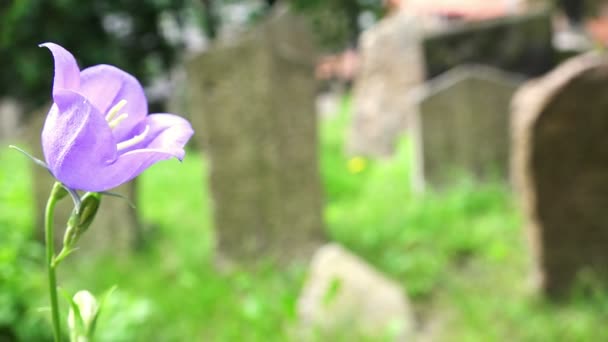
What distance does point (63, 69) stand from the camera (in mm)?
582

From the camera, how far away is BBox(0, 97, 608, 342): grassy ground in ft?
7.63

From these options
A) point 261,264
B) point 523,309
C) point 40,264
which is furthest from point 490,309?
point 40,264

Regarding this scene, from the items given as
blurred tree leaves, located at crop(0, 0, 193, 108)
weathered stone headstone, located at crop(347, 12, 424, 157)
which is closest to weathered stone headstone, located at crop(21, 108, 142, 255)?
weathered stone headstone, located at crop(347, 12, 424, 157)

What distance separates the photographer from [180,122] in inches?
26.2

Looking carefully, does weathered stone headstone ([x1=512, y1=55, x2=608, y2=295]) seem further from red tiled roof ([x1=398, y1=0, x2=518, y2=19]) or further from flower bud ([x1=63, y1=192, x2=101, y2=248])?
red tiled roof ([x1=398, y1=0, x2=518, y2=19])

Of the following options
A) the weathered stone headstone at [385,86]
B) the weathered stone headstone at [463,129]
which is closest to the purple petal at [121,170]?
the weathered stone headstone at [463,129]

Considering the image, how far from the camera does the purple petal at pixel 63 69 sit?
0.57 metres

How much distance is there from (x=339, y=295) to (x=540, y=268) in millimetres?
1034

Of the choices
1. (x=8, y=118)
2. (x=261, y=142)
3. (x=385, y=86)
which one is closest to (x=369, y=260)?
(x=261, y=142)

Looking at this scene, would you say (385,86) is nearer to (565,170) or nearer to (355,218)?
(355,218)

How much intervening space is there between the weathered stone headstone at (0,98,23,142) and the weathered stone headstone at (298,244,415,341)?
11787mm

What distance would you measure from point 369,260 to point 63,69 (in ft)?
10.6

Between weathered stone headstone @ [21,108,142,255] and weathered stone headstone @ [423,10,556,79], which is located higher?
weathered stone headstone @ [423,10,556,79]

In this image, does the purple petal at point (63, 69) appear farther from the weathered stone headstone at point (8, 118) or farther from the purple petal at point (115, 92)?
the weathered stone headstone at point (8, 118)
